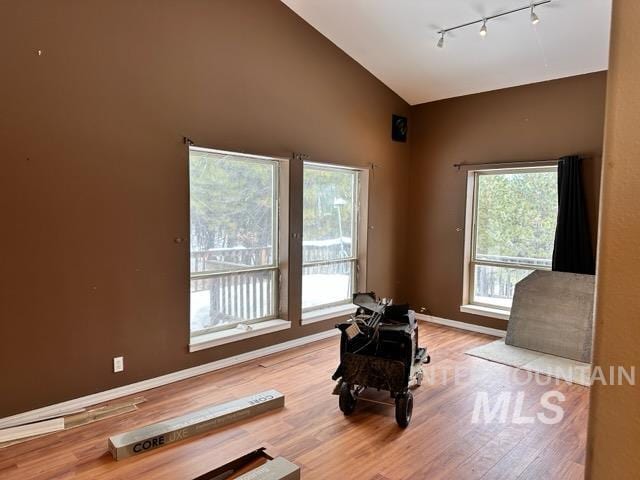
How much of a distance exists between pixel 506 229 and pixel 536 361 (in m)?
1.66

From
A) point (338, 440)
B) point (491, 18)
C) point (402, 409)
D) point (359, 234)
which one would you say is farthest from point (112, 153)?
point (491, 18)

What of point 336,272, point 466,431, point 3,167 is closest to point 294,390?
point 466,431

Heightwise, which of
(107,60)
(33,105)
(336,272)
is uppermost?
(107,60)

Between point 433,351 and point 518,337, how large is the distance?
99cm

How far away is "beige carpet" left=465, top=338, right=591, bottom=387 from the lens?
4.08 metres

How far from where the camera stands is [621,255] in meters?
0.53

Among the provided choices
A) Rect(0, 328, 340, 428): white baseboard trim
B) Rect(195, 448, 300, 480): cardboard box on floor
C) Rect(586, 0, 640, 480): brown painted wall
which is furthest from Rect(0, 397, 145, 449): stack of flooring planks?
Rect(586, 0, 640, 480): brown painted wall

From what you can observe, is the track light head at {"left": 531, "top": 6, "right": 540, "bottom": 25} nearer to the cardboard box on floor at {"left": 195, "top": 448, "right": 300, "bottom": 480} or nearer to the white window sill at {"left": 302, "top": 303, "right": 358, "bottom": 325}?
the white window sill at {"left": 302, "top": 303, "right": 358, "bottom": 325}

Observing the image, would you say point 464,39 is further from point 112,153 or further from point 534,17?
point 112,153

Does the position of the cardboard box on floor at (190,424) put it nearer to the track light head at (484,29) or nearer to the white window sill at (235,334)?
the white window sill at (235,334)

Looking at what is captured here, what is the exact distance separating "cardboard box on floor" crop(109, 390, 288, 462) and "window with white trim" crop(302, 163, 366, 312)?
1.86m

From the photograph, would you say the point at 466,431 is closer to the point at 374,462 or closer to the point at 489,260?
the point at 374,462

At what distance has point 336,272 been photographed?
546 centimetres

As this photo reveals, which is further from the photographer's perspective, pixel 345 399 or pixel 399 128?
pixel 399 128
